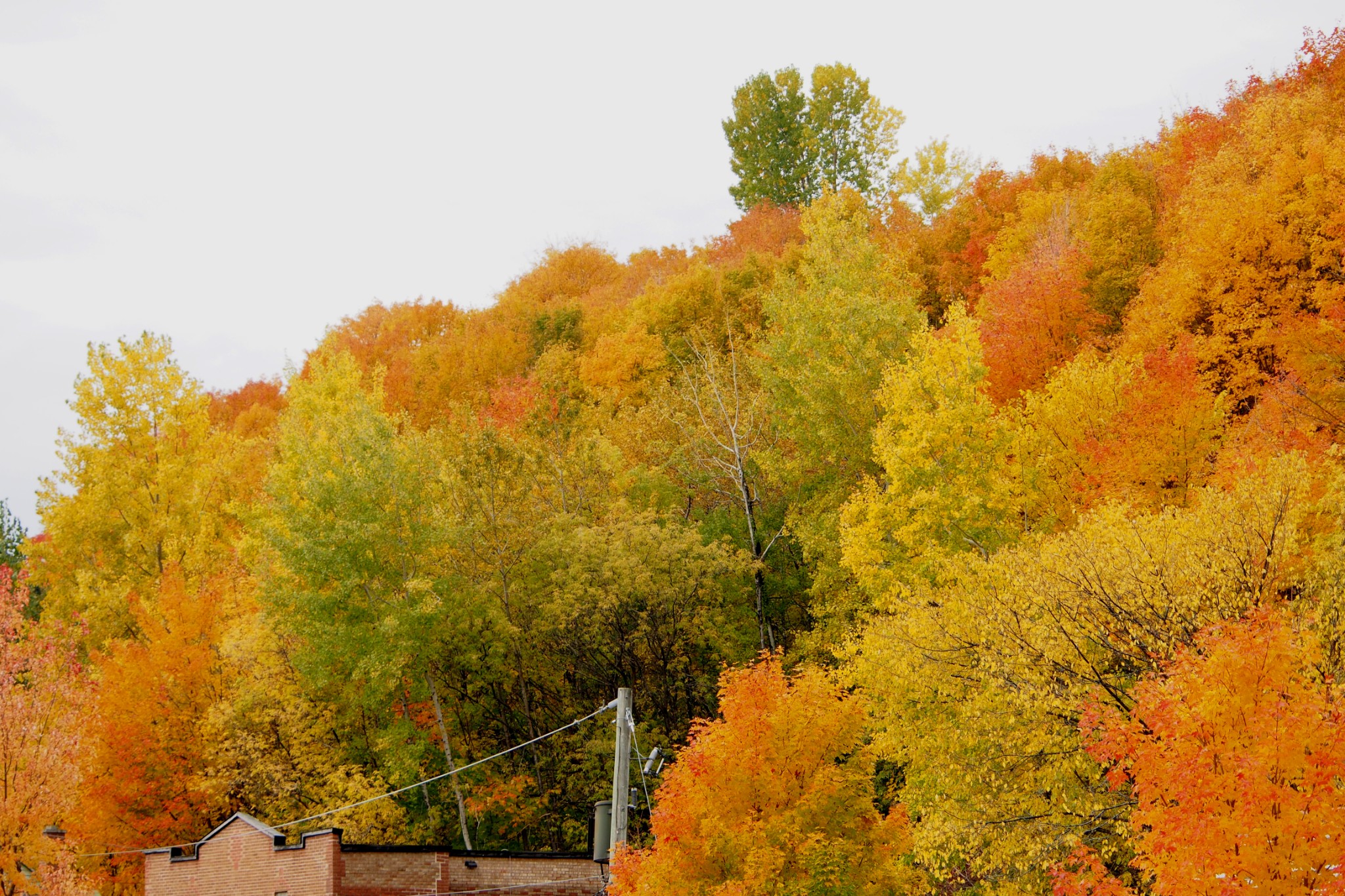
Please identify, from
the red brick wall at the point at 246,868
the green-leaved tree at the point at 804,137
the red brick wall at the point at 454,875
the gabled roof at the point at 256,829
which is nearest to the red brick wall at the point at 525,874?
the red brick wall at the point at 454,875

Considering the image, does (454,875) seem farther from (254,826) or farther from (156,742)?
(156,742)

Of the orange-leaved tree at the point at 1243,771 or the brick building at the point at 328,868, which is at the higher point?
the orange-leaved tree at the point at 1243,771

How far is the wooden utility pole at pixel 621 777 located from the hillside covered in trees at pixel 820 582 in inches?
112

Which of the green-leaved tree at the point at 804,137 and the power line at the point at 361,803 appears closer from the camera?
the power line at the point at 361,803

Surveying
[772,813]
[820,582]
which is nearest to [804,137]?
[820,582]

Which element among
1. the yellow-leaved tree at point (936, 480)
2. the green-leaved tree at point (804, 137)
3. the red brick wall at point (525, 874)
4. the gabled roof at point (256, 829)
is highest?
the green-leaved tree at point (804, 137)

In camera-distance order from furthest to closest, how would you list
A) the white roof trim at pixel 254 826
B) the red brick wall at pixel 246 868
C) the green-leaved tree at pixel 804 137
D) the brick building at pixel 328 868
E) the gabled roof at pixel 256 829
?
1. the green-leaved tree at pixel 804 137
2. the white roof trim at pixel 254 826
3. the gabled roof at pixel 256 829
4. the brick building at pixel 328 868
5. the red brick wall at pixel 246 868

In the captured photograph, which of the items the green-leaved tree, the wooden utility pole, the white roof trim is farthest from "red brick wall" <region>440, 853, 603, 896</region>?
the green-leaved tree

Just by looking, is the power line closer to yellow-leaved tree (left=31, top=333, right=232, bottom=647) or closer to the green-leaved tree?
yellow-leaved tree (left=31, top=333, right=232, bottom=647)

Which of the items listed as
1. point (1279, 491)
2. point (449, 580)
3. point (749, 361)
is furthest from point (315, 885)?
point (749, 361)

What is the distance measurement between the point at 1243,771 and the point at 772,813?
925 cm

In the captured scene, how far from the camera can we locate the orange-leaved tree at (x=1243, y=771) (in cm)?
1380

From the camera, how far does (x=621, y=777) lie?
58.9ft

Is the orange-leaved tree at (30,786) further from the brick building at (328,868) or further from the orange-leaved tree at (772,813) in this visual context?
the orange-leaved tree at (772,813)
